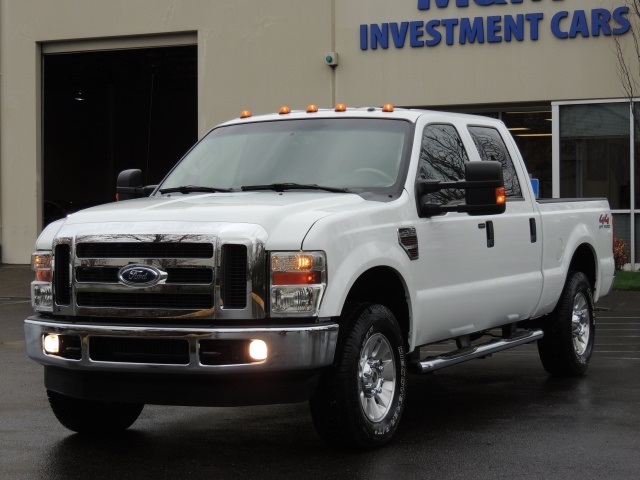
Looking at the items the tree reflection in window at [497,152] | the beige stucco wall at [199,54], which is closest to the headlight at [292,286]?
the tree reflection in window at [497,152]

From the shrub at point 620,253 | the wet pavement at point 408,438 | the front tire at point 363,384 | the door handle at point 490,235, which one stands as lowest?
the wet pavement at point 408,438

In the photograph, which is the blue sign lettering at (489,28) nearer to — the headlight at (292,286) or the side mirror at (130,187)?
the side mirror at (130,187)

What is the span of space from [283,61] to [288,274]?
1924 centimetres

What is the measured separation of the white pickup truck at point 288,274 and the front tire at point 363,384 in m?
0.01

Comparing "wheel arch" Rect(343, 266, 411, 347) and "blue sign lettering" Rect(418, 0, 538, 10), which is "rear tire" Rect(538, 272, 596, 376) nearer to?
"wheel arch" Rect(343, 266, 411, 347)

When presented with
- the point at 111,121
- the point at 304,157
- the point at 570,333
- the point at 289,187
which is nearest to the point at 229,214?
the point at 289,187

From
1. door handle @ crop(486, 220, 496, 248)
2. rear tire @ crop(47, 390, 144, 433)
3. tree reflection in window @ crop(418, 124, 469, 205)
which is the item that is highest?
tree reflection in window @ crop(418, 124, 469, 205)

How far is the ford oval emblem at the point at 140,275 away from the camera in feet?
22.6

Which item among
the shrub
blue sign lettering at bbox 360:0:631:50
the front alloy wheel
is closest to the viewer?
the front alloy wheel

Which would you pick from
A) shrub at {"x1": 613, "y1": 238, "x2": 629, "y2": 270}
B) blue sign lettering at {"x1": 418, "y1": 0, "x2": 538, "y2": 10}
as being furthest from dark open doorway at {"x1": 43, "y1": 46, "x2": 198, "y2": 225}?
shrub at {"x1": 613, "y1": 238, "x2": 629, "y2": 270}

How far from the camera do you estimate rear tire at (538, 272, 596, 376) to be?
10289mm

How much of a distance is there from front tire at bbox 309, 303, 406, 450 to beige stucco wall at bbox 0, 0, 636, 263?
660 inches

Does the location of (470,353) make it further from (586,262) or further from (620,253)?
(620,253)

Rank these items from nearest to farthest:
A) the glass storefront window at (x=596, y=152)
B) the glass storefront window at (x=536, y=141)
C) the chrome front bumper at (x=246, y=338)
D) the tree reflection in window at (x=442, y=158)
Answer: the chrome front bumper at (x=246, y=338)
the tree reflection in window at (x=442, y=158)
the glass storefront window at (x=596, y=152)
the glass storefront window at (x=536, y=141)
